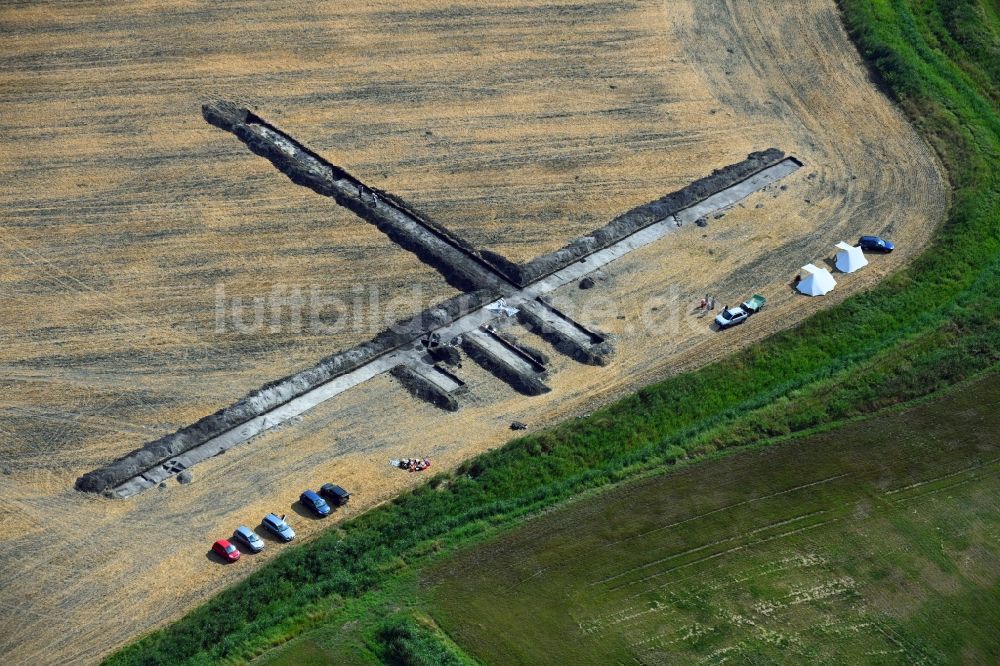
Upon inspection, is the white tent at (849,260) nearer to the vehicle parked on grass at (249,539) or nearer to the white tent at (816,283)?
the white tent at (816,283)

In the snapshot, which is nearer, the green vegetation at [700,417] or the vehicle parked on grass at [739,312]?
the green vegetation at [700,417]

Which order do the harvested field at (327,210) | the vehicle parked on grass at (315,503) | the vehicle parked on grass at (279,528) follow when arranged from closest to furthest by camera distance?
the vehicle parked on grass at (279,528), the vehicle parked on grass at (315,503), the harvested field at (327,210)

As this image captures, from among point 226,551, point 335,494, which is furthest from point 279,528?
point 335,494

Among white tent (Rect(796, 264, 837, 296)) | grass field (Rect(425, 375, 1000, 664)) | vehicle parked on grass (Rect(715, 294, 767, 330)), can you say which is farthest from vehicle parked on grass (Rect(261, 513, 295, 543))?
white tent (Rect(796, 264, 837, 296))

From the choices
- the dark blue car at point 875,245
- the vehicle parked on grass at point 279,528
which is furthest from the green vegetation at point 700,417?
the dark blue car at point 875,245

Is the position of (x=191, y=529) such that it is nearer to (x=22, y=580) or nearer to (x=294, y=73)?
(x=22, y=580)

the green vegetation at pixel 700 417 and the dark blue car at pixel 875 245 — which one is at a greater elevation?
the dark blue car at pixel 875 245

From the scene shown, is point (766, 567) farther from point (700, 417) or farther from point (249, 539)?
point (249, 539)
